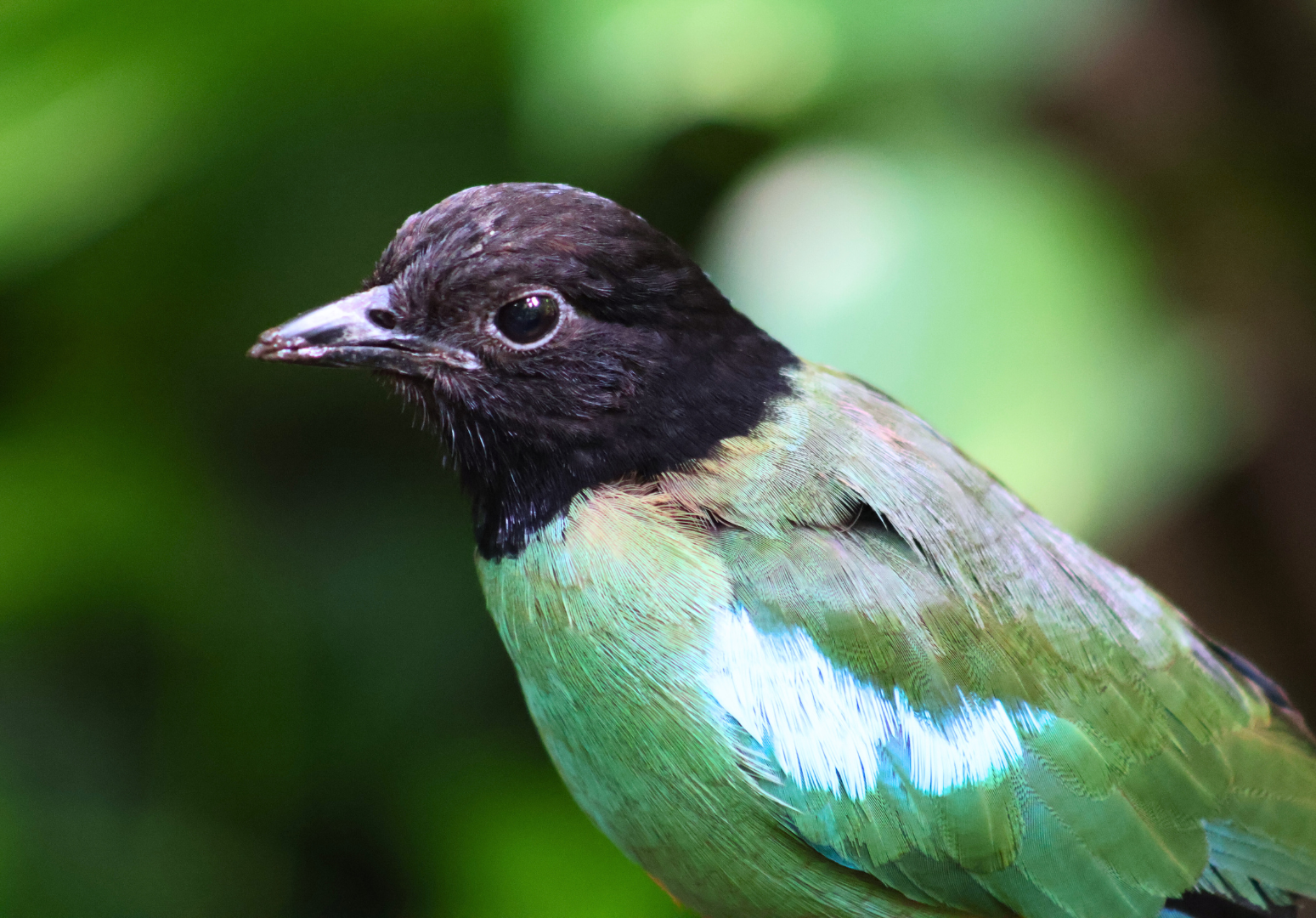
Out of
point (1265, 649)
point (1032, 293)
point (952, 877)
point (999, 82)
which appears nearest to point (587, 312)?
point (952, 877)

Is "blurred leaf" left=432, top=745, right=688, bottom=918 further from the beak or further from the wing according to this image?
the beak

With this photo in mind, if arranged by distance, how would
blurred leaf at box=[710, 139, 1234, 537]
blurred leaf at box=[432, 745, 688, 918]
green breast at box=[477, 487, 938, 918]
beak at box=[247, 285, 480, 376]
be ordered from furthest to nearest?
blurred leaf at box=[432, 745, 688, 918], blurred leaf at box=[710, 139, 1234, 537], beak at box=[247, 285, 480, 376], green breast at box=[477, 487, 938, 918]

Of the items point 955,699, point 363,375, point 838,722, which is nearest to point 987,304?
point 955,699

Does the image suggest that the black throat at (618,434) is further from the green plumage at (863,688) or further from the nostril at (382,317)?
the nostril at (382,317)


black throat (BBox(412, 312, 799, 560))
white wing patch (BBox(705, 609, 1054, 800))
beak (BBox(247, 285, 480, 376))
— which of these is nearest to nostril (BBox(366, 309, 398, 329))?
beak (BBox(247, 285, 480, 376))

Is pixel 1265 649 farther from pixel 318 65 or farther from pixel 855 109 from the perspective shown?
pixel 318 65

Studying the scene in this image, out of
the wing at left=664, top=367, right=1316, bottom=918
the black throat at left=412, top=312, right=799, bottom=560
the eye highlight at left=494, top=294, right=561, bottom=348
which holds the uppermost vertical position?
the eye highlight at left=494, top=294, right=561, bottom=348

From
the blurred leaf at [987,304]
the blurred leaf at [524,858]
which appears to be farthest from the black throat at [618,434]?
the blurred leaf at [524,858]

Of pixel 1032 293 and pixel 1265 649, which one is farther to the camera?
pixel 1265 649
